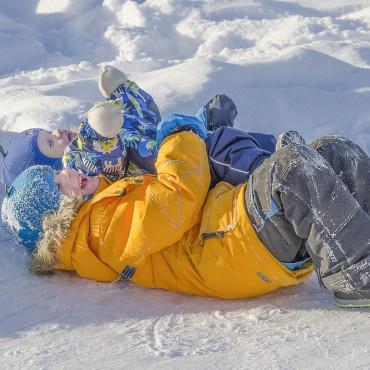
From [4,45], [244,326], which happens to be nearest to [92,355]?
[244,326]

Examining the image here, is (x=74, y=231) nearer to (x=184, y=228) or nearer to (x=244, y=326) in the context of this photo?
(x=184, y=228)

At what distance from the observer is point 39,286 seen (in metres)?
1.85

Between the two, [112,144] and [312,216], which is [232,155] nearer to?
[112,144]

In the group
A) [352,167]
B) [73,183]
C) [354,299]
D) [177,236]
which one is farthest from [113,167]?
[354,299]

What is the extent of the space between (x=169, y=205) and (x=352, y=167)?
1.68ft

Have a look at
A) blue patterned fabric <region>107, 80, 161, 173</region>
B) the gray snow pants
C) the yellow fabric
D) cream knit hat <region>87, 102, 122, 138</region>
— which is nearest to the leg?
the gray snow pants

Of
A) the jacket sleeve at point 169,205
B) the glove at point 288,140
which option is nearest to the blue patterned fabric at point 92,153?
the jacket sleeve at point 169,205

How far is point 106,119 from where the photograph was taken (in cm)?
207

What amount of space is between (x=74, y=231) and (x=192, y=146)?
17.0 inches

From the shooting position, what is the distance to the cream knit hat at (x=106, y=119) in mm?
2068

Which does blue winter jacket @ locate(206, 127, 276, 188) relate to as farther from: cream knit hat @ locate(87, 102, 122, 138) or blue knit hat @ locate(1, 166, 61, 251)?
blue knit hat @ locate(1, 166, 61, 251)

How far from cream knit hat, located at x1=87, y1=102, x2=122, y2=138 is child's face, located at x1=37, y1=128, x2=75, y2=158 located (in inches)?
13.2

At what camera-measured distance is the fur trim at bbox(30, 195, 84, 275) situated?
71.1 inches

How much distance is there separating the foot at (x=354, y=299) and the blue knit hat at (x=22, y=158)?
1.24m
